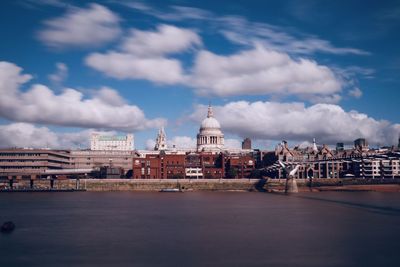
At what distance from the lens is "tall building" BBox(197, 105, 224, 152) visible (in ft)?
574

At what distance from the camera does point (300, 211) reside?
55.8m

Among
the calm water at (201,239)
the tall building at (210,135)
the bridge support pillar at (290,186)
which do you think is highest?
the tall building at (210,135)

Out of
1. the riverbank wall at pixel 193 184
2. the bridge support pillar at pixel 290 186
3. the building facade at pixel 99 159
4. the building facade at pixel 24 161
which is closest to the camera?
the bridge support pillar at pixel 290 186

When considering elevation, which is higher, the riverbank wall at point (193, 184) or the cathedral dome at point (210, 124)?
the cathedral dome at point (210, 124)

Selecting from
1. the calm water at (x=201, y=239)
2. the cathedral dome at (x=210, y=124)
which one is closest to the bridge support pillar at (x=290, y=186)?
the calm water at (x=201, y=239)

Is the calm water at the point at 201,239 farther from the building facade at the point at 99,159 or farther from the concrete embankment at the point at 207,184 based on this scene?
the building facade at the point at 99,159

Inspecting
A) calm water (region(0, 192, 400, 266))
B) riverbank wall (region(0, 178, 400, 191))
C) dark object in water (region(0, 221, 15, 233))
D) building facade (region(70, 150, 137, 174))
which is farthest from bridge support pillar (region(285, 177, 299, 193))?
dark object in water (region(0, 221, 15, 233))

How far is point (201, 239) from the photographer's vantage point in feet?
114

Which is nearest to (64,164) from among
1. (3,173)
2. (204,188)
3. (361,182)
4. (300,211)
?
(3,173)

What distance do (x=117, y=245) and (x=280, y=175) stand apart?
9727 cm

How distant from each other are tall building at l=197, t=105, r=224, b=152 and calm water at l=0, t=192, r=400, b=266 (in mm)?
120918

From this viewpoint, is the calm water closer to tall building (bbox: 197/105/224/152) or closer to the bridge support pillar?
the bridge support pillar

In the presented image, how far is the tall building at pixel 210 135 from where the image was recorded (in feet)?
574

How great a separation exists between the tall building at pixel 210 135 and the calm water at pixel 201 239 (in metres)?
121
